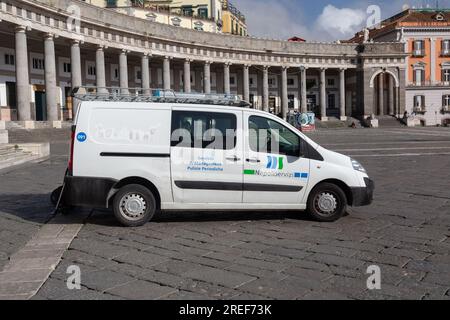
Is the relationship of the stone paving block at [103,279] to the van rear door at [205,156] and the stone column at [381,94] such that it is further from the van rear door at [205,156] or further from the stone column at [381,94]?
the stone column at [381,94]

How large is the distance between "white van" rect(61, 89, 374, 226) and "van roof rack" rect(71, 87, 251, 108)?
2 centimetres

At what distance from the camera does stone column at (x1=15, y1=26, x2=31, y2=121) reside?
108 ft

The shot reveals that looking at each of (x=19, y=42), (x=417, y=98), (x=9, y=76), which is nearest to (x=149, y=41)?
(x=9, y=76)

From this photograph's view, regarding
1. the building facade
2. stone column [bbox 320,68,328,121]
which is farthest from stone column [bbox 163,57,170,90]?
stone column [bbox 320,68,328,121]

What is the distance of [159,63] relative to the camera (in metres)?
56.3

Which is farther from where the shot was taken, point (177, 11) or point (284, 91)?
point (177, 11)

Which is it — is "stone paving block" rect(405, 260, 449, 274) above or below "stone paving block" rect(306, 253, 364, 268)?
below

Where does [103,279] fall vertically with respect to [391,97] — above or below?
below

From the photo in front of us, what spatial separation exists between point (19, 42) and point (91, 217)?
28.7m

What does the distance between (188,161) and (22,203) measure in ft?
12.2

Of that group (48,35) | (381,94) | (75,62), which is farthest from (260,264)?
→ (381,94)

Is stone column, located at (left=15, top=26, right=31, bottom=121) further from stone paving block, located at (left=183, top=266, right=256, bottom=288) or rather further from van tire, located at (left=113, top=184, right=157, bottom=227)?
stone paving block, located at (left=183, top=266, right=256, bottom=288)

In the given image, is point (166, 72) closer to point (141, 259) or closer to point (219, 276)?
point (141, 259)

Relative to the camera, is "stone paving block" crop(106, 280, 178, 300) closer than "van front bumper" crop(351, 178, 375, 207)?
Yes
